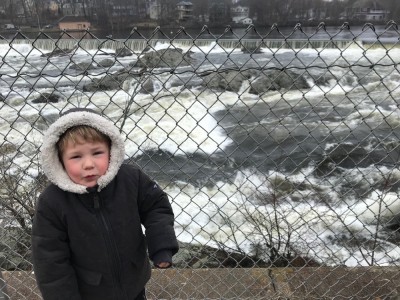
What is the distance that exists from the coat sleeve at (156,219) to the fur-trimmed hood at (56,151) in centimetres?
20

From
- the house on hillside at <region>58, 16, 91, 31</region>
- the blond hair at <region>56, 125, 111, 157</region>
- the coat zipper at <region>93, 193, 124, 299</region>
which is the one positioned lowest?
the coat zipper at <region>93, 193, 124, 299</region>

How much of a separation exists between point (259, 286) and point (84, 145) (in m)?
1.43

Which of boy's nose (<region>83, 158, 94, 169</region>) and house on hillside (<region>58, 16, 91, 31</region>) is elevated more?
house on hillside (<region>58, 16, 91, 31</region>)

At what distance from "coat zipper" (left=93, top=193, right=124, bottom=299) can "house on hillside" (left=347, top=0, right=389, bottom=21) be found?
50220mm

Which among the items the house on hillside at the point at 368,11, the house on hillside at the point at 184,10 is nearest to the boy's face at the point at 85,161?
the house on hillside at the point at 368,11

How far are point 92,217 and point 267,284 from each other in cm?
129

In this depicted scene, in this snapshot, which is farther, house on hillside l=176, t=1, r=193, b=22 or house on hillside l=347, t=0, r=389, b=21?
house on hillside l=176, t=1, r=193, b=22

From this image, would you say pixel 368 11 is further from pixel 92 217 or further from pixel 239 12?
pixel 92 217

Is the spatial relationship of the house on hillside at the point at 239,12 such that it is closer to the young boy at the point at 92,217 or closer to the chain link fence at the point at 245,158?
the chain link fence at the point at 245,158

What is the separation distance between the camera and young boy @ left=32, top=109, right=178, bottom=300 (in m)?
1.34

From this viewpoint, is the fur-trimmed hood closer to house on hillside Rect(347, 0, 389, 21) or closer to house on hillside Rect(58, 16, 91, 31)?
house on hillside Rect(58, 16, 91, 31)

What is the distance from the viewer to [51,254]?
138 centimetres

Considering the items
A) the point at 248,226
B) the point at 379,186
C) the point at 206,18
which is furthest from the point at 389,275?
the point at 206,18

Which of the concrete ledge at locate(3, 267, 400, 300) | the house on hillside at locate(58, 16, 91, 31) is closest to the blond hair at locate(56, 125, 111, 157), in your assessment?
the concrete ledge at locate(3, 267, 400, 300)
